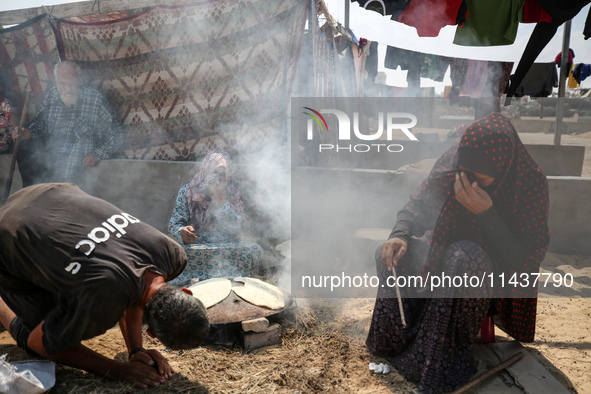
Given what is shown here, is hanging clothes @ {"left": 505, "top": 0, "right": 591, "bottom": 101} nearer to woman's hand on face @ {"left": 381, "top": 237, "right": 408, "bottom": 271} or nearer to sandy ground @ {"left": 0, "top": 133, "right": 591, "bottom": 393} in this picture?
sandy ground @ {"left": 0, "top": 133, "right": 591, "bottom": 393}

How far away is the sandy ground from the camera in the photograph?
2.67 metres

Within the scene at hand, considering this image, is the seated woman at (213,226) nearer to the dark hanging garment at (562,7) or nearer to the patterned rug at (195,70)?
the patterned rug at (195,70)

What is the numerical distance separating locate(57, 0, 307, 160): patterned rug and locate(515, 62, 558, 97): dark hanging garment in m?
4.93

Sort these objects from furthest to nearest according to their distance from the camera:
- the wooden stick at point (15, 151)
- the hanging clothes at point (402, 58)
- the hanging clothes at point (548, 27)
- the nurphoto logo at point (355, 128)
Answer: the hanging clothes at point (402, 58) → the wooden stick at point (15, 151) → the nurphoto logo at point (355, 128) → the hanging clothes at point (548, 27)

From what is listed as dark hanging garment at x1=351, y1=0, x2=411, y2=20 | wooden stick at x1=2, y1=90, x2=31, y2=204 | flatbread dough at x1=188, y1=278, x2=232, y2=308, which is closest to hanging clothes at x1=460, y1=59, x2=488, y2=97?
dark hanging garment at x1=351, y1=0, x2=411, y2=20

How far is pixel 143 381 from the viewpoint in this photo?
2.50 metres

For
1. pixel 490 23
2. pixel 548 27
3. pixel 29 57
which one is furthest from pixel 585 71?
pixel 29 57

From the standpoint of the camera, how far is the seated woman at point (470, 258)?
2.58 metres

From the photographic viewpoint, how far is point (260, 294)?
134 inches

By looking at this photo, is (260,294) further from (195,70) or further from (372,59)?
(372,59)

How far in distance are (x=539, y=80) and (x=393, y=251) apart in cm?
664

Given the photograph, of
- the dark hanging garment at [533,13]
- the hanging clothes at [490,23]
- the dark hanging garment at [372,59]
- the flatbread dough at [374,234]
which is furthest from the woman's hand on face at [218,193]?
the dark hanging garment at [372,59]

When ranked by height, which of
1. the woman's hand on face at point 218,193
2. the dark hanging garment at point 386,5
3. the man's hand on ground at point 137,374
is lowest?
the man's hand on ground at point 137,374

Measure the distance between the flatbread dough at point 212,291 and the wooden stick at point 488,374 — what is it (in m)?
1.82
